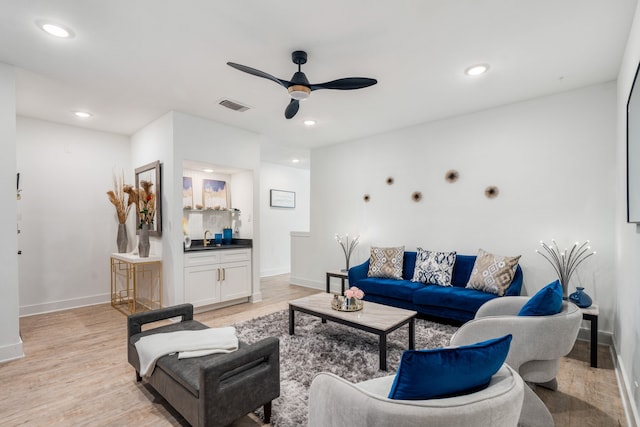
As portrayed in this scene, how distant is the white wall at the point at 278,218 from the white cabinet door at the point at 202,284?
2837 millimetres

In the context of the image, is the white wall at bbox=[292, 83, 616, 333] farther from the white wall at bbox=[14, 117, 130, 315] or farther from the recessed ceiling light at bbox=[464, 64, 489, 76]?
the white wall at bbox=[14, 117, 130, 315]

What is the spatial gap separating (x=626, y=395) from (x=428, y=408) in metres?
2.19

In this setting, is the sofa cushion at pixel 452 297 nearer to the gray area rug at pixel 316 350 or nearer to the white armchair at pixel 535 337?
the gray area rug at pixel 316 350

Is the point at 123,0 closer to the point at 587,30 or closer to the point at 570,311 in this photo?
the point at 587,30

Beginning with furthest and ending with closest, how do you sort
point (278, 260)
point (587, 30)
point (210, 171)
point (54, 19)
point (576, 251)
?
point (278, 260)
point (210, 171)
point (576, 251)
point (587, 30)
point (54, 19)

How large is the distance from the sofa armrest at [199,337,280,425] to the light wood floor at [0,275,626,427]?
0.88ft

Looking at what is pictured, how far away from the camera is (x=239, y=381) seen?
1831 millimetres

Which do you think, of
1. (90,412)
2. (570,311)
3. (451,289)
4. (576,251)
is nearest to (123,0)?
(90,412)

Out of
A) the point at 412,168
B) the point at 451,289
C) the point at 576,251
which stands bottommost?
the point at 451,289

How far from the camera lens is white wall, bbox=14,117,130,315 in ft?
14.1

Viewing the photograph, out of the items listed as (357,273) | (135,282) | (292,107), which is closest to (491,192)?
(357,273)

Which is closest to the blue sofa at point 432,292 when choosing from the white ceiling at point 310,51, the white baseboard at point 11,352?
the white ceiling at point 310,51

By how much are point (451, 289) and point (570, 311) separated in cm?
166

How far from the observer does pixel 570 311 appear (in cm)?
213
